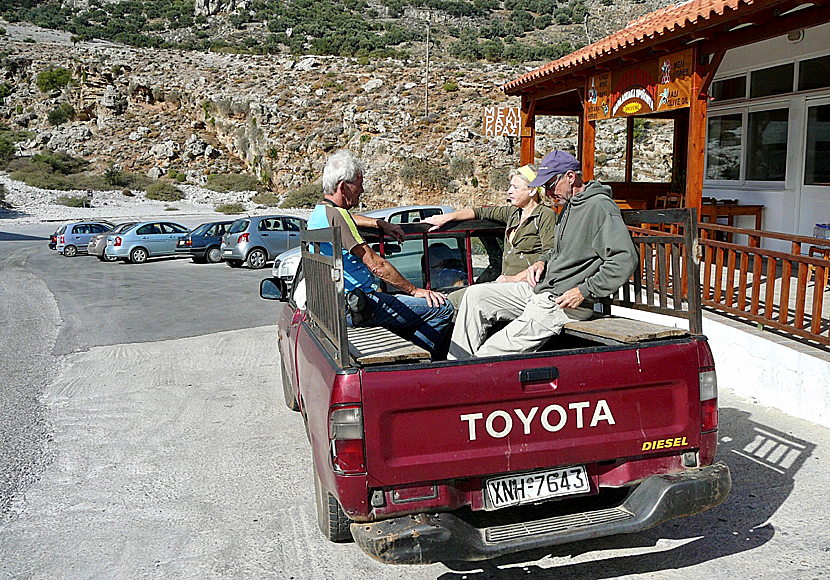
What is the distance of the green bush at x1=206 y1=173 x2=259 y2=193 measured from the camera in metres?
48.9

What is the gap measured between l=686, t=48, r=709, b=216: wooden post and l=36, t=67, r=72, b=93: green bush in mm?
60170

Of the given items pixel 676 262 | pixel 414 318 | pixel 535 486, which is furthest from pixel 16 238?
pixel 535 486

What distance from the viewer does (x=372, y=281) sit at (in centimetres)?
482

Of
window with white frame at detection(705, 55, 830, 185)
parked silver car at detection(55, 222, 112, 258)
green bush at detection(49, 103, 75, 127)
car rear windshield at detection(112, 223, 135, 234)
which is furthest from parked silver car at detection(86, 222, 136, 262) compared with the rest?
green bush at detection(49, 103, 75, 127)

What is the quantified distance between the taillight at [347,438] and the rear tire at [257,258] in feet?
62.5

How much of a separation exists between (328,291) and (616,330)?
148 centimetres

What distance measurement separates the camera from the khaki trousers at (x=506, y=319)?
4.04 meters

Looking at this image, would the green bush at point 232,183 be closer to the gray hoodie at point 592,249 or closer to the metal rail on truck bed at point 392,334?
the gray hoodie at point 592,249

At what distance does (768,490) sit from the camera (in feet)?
15.0

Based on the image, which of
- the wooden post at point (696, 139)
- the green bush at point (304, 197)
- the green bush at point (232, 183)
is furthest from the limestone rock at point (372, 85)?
the wooden post at point (696, 139)

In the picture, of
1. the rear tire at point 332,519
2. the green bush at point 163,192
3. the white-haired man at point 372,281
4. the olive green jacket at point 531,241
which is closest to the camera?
the rear tire at point 332,519

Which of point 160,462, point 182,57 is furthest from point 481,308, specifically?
point 182,57

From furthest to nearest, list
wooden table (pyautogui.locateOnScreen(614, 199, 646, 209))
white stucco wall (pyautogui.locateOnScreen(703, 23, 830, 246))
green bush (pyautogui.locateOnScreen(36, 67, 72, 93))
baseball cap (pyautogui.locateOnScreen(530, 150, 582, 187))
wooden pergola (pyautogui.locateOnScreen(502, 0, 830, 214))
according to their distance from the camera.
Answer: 1. green bush (pyautogui.locateOnScreen(36, 67, 72, 93))
2. wooden table (pyautogui.locateOnScreen(614, 199, 646, 209))
3. white stucco wall (pyautogui.locateOnScreen(703, 23, 830, 246))
4. wooden pergola (pyautogui.locateOnScreen(502, 0, 830, 214))
5. baseball cap (pyautogui.locateOnScreen(530, 150, 582, 187))

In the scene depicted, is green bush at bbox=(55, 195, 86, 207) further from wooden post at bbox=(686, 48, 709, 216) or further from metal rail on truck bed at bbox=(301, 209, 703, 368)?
metal rail on truck bed at bbox=(301, 209, 703, 368)
